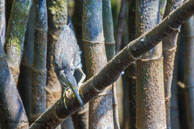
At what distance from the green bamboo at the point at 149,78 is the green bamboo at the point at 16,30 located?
628 millimetres

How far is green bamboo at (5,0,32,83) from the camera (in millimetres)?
2199

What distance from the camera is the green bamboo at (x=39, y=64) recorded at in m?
2.24

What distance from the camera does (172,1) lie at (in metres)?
2.12

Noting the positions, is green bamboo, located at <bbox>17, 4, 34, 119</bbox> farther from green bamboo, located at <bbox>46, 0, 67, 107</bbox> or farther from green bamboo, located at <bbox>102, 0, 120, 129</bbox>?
green bamboo, located at <bbox>102, 0, 120, 129</bbox>

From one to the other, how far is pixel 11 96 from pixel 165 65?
3.10 feet

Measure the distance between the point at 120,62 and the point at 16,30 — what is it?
2.96 feet

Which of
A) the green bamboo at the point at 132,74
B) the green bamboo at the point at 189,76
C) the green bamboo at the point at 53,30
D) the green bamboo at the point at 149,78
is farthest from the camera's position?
the green bamboo at the point at 132,74

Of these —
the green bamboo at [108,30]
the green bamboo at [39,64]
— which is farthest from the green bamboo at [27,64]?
the green bamboo at [108,30]

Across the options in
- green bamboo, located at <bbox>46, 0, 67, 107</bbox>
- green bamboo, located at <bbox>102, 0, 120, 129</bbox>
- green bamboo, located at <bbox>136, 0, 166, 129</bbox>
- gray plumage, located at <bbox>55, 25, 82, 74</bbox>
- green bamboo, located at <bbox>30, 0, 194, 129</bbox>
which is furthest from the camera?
green bamboo, located at <bbox>46, 0, 67, 107</bbox>

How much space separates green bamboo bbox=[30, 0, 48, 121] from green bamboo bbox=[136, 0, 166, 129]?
0.54 meters

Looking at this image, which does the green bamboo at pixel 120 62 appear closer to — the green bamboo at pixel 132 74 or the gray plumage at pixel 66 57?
the gray plumage at pixel 66 57

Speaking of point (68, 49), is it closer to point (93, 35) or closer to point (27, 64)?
point (93, 35)

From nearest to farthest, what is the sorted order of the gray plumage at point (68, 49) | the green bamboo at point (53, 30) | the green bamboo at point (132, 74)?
the gray plumage at point (68, 49), the green bamboo at point (53, 30), the green bamboo at point (132, 74)

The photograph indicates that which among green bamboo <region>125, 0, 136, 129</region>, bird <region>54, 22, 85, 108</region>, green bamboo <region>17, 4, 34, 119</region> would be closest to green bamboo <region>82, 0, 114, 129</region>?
bird <region>54, 22, 85, 108</region>
